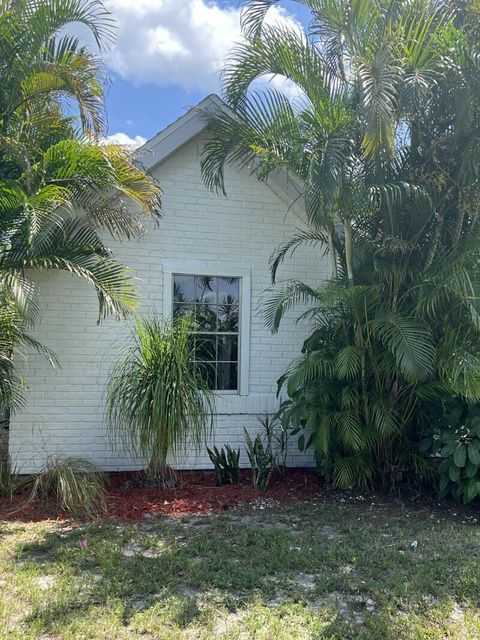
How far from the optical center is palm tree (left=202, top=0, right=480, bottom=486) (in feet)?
18.0

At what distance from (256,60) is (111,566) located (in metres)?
4.90

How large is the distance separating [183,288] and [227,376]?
133 centimetres

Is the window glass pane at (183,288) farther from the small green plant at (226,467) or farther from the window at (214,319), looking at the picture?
the small green plant at (226,467)

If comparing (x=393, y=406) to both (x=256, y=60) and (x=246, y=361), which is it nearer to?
(x=246, y=361)

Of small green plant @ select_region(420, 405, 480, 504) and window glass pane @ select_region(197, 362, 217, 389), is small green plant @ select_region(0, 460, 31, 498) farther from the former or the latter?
small green plant @ select_region(420, 405, 480, 504)

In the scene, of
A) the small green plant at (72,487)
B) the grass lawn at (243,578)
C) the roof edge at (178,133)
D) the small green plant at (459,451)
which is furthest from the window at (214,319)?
the small green plant at (459,451)

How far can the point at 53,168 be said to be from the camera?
591 centimetres

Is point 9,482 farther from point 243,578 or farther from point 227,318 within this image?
point 243,578

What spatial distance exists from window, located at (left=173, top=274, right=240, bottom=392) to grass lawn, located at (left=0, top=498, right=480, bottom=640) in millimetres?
2375

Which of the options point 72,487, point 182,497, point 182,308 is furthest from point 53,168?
point 182,497

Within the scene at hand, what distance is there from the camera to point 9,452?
22.7ft

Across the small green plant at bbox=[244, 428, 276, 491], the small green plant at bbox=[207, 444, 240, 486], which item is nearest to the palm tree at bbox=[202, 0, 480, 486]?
the small green plant at bbox=[244, 428, 276, 491]

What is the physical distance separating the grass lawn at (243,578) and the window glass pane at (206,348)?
247 cm

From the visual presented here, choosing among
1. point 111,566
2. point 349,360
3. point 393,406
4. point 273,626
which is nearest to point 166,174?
point 349,360
